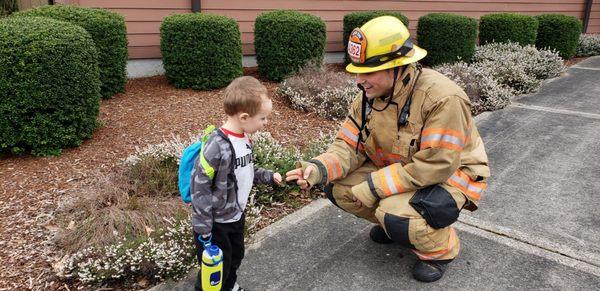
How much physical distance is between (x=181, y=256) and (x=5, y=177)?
6.55 feet

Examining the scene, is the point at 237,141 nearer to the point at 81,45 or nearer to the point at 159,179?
the point at 159,179

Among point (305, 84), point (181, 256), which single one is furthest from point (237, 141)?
point (305, 84)

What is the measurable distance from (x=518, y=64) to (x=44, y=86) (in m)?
7.14

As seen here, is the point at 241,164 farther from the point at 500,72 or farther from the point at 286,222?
the point at 500,72

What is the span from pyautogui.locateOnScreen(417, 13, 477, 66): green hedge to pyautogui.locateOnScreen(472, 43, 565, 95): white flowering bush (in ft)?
1.48

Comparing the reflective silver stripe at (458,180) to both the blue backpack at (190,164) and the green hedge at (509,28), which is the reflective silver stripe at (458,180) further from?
the green hedge at (509,28)

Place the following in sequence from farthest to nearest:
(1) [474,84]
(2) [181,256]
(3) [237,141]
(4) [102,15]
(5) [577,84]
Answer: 1. (5) [577,84]
2. (1) [474,84]
3. (4) [102,15]
4. (2) [181,256]
5. (3) [237,141]

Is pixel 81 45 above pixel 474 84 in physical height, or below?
above

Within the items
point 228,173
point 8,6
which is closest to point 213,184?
point 228,173

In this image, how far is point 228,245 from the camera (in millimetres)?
2428

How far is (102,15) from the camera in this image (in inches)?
227

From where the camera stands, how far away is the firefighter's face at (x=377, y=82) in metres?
2.71

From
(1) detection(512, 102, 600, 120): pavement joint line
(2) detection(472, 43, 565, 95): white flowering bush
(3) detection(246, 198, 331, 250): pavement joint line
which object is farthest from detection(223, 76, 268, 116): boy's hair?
(2) detection(472, 43, 565, 95): white flowering bush

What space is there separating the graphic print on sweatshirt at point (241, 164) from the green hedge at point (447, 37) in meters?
7.42
